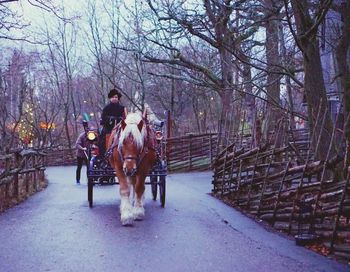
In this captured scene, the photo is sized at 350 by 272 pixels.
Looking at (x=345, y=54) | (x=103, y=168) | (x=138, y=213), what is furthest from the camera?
(x=103, y=168)

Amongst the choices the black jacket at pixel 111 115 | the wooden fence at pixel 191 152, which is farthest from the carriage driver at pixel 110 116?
the wooden fence at pixel 191 152

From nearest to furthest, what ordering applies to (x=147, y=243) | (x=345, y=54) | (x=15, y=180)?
(x=147, y=243) → (x=345, y=54) → (x=15, y=180)

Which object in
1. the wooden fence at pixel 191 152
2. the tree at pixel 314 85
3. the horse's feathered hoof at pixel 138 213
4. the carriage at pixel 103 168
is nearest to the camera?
the horse's feathered hoof at pixel 138 213

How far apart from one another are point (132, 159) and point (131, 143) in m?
0.30

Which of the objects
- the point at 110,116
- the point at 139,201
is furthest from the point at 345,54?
the point at 110,116

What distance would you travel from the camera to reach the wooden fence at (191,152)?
95.6ft

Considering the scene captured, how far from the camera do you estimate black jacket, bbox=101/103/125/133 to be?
12.8 m

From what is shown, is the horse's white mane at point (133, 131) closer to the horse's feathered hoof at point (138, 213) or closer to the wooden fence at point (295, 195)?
the horse's feathered hoof at point (138, 213)

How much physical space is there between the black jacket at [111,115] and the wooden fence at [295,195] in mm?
3056

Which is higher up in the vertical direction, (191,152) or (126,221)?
(191,152)

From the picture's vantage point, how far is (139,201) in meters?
10.6

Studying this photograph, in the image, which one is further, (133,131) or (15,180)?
(15,180)

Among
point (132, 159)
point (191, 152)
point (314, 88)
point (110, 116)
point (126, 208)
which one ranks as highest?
point (314, 88)

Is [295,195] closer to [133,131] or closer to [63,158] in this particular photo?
[133,131]
